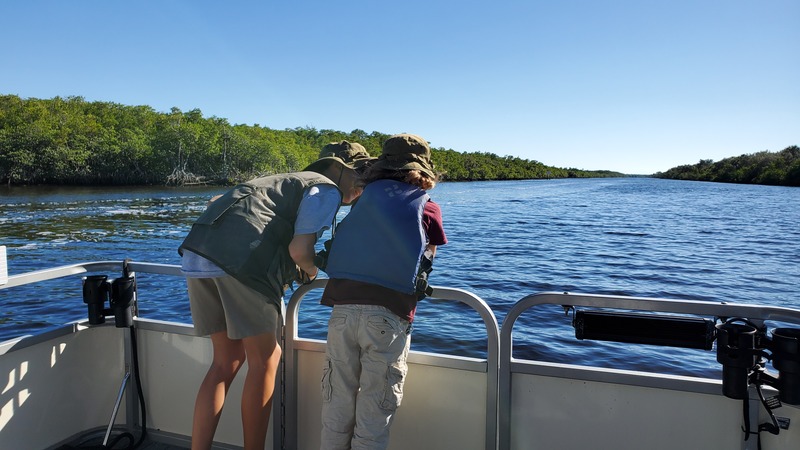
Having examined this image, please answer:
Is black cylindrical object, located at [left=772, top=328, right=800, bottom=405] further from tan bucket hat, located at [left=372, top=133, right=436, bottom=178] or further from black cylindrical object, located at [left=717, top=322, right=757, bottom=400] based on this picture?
tan bucket hat, located at [left=372, top=133, right=436, bottom=178]

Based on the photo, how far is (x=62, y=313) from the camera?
12898 mm

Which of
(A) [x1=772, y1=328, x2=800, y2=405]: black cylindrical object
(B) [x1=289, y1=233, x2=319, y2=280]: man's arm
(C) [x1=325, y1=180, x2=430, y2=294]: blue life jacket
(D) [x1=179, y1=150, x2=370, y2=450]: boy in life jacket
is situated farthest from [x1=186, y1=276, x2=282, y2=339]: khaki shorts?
(A) [x1=772, y1=328, x2=800, y2=405]: black cylindrical object

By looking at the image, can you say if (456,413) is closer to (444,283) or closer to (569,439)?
(569,439)

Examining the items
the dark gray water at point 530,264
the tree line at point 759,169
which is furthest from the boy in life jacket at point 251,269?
the tree line at point 759,169

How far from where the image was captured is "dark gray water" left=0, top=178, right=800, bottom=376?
32.6 feet

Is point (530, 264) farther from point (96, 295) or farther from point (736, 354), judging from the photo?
point (736, 354)

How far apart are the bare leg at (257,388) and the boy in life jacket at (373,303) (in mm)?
348

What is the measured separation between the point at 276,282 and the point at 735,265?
20.6 m

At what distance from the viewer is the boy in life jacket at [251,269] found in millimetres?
2219

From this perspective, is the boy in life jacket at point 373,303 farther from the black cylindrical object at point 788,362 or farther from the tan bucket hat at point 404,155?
the black cylindrical object at point 788,362

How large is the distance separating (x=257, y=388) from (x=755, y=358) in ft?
6.36

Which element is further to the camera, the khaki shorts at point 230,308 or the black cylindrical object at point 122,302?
the black cylindrical object at point 122,302

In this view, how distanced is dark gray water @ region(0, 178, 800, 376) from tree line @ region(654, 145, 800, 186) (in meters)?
80.5

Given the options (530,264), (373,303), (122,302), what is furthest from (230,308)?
(530,264)
